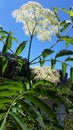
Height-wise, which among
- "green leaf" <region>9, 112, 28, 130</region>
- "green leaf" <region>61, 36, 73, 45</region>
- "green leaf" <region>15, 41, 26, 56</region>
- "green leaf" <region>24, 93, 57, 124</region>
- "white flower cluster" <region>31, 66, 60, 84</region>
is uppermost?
"green leaf" <region>61, 36, 73, 45</region>

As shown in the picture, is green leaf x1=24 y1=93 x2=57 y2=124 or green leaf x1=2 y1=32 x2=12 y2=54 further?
green leaf x1=2 y1=32 x2=12 y2=54

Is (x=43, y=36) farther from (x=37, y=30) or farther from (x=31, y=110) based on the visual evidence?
(x=31, y=110)

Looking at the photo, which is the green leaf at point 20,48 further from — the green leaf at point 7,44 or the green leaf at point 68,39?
the green leaf at point 68,39

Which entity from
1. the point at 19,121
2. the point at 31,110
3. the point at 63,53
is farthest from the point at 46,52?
the point at 19,121

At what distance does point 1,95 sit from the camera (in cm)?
175

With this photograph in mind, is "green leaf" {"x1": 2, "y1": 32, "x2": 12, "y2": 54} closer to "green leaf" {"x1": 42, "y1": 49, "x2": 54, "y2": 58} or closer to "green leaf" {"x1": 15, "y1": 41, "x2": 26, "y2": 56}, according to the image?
"green leaf" {"x1": 15, "y1": 41, "x2": 26, "y2": 56}

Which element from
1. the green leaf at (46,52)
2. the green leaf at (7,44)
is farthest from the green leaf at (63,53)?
the green leaf at (7,44)

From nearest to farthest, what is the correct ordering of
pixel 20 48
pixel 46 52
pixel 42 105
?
pixel 42 105, pixel 46 52, pixel 20 48

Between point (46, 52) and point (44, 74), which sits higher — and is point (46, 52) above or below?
above

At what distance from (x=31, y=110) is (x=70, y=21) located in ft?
4.95

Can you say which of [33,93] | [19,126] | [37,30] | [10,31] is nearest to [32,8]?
[37,30]

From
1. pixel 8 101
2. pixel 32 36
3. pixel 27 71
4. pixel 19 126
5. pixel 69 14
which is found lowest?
pixel 19 126

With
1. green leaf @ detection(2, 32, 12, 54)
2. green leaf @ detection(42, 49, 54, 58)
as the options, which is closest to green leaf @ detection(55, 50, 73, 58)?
green leaf @ detection(42, 49, 54, 58)

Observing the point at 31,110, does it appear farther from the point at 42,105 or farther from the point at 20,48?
the point at 20,48
